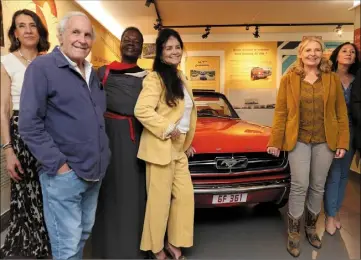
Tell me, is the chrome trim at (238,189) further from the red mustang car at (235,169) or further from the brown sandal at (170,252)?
the brown sandal at (170,252)

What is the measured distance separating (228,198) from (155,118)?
3.62ft

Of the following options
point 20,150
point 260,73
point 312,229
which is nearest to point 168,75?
point 20,150

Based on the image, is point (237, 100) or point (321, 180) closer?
point (321, 180)

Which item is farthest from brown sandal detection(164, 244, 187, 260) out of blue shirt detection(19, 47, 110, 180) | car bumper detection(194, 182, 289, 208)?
blue shirt detection(19, 47, 110, 180)

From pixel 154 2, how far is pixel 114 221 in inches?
75.6

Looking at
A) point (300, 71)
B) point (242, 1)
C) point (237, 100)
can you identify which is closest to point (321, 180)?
point (300, 71)

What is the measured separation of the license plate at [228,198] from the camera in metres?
2.73

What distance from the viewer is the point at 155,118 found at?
2.05m

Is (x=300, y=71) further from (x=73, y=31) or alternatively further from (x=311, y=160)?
(x=73, y=31)

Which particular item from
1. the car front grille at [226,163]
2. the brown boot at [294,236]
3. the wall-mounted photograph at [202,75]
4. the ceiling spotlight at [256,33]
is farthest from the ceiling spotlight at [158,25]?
the brown boot at [294,236]

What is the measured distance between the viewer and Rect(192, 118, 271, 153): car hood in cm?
280

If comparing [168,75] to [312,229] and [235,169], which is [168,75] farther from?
[312,229]

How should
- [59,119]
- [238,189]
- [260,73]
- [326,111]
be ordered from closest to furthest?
[59,119] < [326,111] < [238,189] < [260,73]

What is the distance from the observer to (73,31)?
5.18 feet
